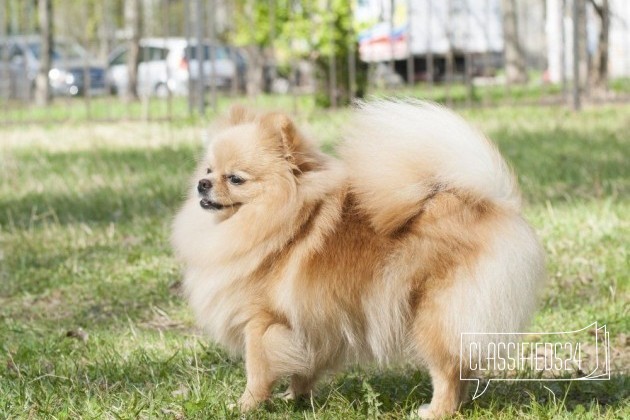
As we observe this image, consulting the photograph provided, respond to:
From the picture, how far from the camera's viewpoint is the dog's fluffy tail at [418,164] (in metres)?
2.99

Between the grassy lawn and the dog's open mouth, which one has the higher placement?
the dog's open mouth

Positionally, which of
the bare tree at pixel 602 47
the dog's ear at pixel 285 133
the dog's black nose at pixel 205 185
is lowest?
the dog's black nose at pixel 205 185

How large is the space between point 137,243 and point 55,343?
177 centimetres

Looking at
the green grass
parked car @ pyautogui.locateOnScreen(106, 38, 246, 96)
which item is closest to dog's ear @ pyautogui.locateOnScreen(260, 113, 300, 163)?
the green grass

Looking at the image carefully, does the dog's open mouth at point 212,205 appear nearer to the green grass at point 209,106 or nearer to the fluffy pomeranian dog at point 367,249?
the fluffy pomeranian dog at point 367,249

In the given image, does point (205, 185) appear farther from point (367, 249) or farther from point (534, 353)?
point (534, 353)

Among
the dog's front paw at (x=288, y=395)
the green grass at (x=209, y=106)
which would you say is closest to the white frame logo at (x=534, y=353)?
the dog's front paw at (x=288, y=395)

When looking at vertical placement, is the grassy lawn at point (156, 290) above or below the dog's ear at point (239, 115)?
below

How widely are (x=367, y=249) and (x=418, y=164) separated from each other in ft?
0.99

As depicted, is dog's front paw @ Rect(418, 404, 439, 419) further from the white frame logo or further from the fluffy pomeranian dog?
the white frame logo

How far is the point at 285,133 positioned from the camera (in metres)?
3.21

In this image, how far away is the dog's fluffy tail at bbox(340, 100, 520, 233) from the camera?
2986 mm

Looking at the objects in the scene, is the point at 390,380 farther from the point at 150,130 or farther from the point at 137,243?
the point at 150,130

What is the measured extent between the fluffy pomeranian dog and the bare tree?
30.1 feet
